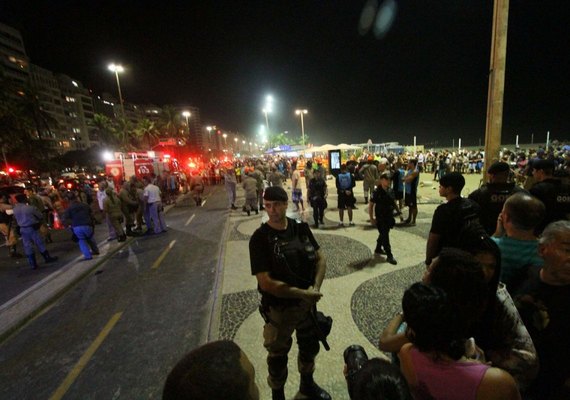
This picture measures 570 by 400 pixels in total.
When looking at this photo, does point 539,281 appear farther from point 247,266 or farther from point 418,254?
point 247,266

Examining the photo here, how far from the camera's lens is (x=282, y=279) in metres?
2.56

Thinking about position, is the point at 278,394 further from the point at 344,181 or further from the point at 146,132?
the point at 146,132

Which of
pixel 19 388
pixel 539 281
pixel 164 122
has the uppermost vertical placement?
pixel 164 122

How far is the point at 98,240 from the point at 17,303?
4571 millimetres

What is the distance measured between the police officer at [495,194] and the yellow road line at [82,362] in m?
5.69

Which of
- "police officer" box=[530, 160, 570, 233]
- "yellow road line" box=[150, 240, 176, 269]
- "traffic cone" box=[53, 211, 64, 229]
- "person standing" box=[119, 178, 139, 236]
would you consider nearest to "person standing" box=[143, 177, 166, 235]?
"person standing" box=[119, 178, 139, 236]

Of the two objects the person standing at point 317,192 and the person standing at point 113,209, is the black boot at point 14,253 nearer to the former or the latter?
the person standing at point 113,209

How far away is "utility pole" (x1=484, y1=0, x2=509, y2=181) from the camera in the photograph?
5191mm

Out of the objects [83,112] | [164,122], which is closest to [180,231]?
[164,122]

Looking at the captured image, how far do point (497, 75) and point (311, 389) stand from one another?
6.16 m

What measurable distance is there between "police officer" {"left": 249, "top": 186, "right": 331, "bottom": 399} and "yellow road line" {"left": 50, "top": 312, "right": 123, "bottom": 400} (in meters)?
2.69

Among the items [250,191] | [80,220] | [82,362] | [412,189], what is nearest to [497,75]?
[412,189]

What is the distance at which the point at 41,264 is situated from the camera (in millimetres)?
8070

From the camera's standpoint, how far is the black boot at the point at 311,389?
9.37ft
